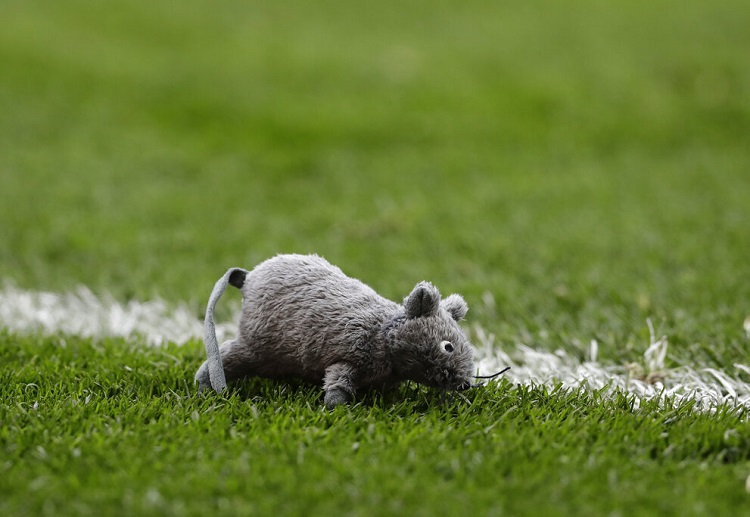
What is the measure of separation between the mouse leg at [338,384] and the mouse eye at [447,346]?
0.27m

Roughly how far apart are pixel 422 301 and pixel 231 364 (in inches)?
26.1

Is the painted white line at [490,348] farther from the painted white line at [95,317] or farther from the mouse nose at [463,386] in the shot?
the mouse nose at [463,386]

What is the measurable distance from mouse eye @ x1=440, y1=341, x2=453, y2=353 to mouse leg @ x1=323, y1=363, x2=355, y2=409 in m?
0.27

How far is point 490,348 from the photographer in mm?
3264

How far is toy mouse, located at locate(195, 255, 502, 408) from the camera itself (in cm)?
227

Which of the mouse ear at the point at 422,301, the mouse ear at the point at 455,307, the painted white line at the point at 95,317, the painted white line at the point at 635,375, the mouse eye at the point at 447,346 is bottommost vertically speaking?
the painted white line at the point at 635,375

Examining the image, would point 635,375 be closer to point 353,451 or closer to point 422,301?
point 422,301

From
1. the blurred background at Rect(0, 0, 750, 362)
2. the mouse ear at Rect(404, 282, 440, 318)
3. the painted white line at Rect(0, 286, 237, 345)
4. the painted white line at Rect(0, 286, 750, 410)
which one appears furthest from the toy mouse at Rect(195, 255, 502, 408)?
the blurred background at Rect(0, 0, 750, 362)

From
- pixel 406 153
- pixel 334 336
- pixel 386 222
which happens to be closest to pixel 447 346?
pixel 334 336

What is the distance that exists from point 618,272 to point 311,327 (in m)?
2.55

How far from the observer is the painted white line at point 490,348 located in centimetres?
275

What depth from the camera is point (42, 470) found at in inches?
74.6

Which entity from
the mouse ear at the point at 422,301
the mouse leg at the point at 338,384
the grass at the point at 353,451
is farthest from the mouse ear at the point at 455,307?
the mouse leg at the point at 338,384

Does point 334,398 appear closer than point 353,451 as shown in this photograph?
No
